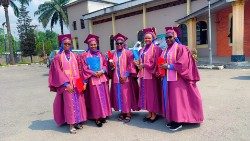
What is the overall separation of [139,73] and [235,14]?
10.2 meters

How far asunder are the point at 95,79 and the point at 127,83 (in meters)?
0.72

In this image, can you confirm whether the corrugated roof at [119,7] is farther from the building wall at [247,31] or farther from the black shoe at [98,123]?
the black shoe at [98,123]

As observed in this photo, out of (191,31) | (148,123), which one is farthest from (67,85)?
(191,31)

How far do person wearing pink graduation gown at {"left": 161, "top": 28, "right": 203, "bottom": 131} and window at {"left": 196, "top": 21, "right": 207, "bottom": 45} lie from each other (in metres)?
15.5

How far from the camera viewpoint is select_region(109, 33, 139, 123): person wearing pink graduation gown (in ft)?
21.0

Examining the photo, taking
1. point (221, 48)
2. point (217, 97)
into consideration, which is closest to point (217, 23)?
point (221, 48)

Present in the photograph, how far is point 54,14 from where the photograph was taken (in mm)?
44969

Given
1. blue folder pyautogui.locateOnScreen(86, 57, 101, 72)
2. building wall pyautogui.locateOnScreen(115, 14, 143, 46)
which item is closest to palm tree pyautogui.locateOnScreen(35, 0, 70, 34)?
building wall pyautogui.locateOnScreen(115, 14, 143, 46)

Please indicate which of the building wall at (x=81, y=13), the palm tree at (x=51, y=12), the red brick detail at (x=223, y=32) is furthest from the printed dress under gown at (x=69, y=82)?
the palm tree at (x=51, y=12)

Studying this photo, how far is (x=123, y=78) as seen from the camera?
6.39 meters

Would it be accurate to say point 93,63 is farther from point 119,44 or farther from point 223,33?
point 223,33

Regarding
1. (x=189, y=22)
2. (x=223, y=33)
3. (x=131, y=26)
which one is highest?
(x=131, y=26)

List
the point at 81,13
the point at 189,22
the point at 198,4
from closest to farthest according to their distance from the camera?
the point at 189,22 < the point at 198,4 < the point at 81,13

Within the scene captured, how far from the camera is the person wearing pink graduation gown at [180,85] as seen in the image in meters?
5.53
